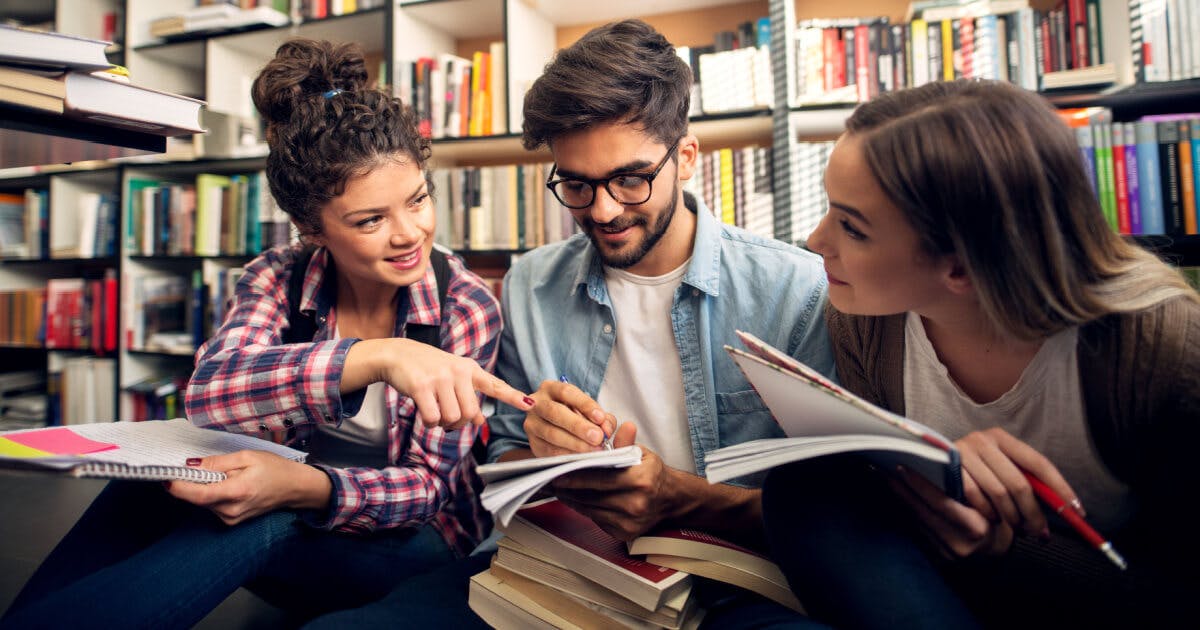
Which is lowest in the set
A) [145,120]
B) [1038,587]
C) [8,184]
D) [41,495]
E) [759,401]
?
[41,495]

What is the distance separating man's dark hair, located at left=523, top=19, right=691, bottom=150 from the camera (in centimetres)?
106

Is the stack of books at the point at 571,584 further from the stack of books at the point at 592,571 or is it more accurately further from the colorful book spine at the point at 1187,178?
Answer: the colorful book spine at the point at 1187,178

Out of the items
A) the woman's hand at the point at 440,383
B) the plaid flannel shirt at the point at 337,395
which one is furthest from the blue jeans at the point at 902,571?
the plaid flannel shirt at the point at 337,395

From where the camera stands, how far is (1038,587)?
0.68 metres

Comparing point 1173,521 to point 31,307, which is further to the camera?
point 31,307

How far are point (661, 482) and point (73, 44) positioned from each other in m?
0.79

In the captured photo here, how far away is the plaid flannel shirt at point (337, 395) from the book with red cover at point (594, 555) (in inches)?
10.6

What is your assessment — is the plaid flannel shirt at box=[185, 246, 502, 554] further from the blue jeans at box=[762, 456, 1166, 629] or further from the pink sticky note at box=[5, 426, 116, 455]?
the blue jeans at box=[762, 456, 1166, 629]

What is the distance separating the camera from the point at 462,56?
2490 mm

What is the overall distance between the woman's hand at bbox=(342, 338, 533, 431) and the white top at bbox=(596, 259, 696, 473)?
338 mm

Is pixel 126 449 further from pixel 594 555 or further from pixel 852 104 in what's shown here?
pixel 852 104

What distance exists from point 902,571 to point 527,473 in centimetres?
38

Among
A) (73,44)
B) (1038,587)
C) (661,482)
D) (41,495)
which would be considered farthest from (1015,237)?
(41,495)

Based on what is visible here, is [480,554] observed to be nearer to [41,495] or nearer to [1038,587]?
[1038,587]
